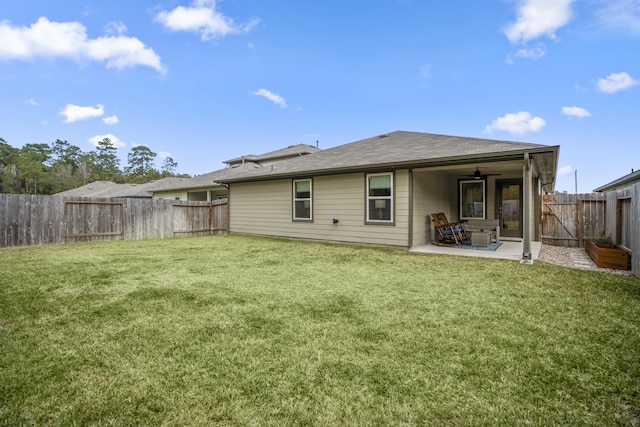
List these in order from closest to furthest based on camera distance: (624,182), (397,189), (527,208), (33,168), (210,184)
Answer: (527,208)
(397,189)
(624,182)
(210,184)
(33,168)

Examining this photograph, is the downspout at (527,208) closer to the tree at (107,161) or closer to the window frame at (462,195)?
the window frame at (462,195)

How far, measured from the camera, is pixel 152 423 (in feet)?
5.48

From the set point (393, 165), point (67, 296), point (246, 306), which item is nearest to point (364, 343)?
point (246, 306)

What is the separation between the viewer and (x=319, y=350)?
2.48 metres

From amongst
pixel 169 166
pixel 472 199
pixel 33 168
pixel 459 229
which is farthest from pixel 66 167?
pixel 459 229

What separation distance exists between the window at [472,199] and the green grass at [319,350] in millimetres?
5918

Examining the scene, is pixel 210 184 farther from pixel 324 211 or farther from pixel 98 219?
pixel 324 211

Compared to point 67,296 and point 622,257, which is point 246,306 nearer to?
point 67,296

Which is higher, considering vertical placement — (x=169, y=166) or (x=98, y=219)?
(x=169, y=166)

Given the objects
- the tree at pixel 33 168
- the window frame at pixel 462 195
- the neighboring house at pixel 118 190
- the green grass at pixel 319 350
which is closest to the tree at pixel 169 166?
the tree at pixel 33 168

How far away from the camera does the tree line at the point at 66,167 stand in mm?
43062

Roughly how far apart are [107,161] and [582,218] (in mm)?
64482

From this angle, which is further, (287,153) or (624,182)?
(287,153)

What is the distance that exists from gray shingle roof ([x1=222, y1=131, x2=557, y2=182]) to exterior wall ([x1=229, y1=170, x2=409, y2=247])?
16.6 inches
